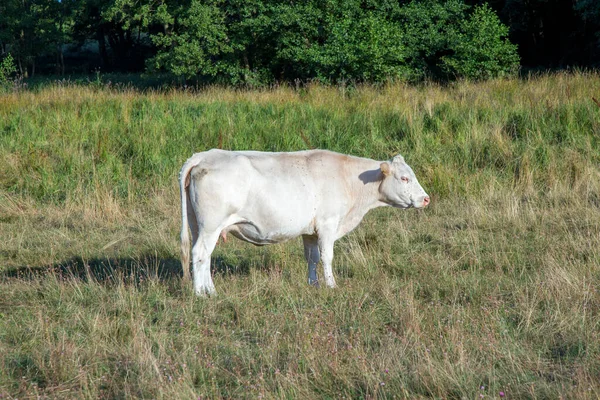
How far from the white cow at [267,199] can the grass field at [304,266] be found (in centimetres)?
38

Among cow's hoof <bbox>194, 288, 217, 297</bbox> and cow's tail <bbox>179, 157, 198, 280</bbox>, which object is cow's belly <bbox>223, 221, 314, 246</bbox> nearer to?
cow's tail <bbox>179, 157, 198, 280</bbox>

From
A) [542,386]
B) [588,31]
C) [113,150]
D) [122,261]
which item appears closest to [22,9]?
[588,31]

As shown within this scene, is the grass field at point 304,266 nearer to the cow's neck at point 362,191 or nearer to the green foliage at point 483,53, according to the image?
the cow's neck at point 362,191

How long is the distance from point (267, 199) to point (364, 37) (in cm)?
1467

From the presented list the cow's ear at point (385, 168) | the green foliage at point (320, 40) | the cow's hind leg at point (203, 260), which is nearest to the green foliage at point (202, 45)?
the green foliage at point (320, 40)

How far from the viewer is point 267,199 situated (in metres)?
5.97

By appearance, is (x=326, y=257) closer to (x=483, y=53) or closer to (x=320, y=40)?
(x=483, y=53)

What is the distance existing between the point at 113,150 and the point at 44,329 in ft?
24.7

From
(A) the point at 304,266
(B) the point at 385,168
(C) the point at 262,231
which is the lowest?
(A) the point at 304,266

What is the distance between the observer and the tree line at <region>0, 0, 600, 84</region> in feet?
66.7

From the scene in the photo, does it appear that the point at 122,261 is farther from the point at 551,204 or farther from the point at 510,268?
the point at 551,204

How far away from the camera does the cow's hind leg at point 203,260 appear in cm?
597

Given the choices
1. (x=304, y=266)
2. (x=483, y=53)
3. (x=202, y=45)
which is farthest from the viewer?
(x=202, y=45)

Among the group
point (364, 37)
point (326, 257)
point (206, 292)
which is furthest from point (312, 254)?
point (364, 37)
